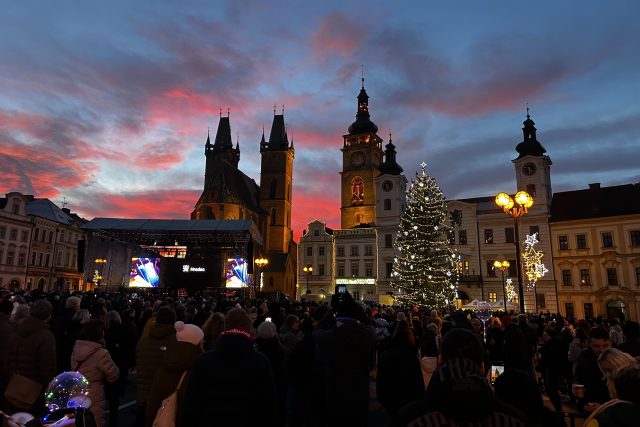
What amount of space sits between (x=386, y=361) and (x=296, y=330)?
10.4ft

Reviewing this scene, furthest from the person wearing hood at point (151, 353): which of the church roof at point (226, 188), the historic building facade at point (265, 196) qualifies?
the church roof at point (226, 188)

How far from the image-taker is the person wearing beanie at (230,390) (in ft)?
10.8

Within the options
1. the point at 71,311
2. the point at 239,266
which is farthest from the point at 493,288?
the point at 71,311

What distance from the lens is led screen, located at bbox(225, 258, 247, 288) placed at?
1564 inches

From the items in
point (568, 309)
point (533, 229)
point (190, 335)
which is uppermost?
point (533, 229)

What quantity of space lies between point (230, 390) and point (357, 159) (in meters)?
73.6

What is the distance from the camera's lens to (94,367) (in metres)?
5.29

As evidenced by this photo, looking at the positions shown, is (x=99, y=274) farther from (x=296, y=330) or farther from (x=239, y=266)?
(x=296, y=330)

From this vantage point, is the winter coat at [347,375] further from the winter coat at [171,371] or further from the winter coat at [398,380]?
the winter coat at [171,371]

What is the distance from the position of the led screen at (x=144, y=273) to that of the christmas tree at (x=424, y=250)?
75.4ft

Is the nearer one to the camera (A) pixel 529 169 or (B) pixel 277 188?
(A) pixel 529 169

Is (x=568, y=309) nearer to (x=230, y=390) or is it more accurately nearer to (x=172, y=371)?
(x=172, y=371)

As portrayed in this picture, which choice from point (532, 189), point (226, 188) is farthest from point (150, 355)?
point (226, 188)

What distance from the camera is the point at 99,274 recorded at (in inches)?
1638
